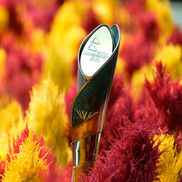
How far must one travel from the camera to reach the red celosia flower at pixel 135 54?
0.79 meters

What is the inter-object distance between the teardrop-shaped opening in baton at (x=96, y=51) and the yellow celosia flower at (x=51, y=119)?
105mm

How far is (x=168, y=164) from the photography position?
357 mm

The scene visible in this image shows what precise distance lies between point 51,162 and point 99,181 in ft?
0.20

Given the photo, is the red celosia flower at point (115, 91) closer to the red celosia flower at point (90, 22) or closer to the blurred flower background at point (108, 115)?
Answer: the blurred flower background at point (108, 115)

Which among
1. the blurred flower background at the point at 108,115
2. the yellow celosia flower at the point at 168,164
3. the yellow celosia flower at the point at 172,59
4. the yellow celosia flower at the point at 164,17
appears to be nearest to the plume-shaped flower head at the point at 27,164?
the blurred flower background at the point at 108,115

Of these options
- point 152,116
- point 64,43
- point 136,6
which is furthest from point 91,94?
point 136,6

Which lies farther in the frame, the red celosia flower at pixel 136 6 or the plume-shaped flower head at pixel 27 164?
the red celosia flower at pixel 136 6

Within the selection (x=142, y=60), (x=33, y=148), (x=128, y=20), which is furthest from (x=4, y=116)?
(x=128, y=20)

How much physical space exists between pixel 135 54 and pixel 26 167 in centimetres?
54

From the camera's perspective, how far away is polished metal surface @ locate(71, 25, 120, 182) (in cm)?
34

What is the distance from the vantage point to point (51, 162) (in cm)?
34

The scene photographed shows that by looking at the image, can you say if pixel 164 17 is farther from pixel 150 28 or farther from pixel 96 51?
pixel 96 51

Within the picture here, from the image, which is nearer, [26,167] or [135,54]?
[26,167]

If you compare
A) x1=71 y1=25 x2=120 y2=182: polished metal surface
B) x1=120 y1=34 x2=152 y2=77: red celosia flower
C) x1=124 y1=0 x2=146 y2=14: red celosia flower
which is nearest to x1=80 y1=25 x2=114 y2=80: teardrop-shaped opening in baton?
x1=71 y1=25 x2=120 y2=182: polished metal surface
